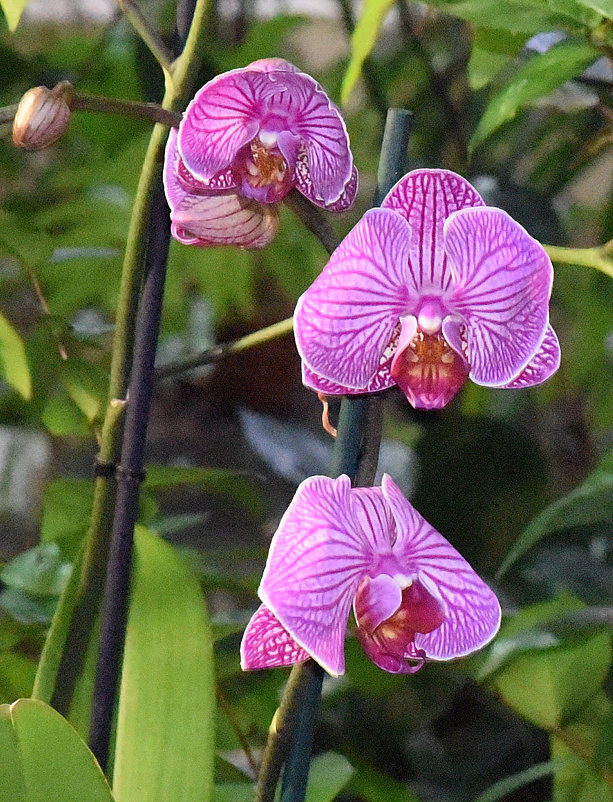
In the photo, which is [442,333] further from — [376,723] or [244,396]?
[244,396]

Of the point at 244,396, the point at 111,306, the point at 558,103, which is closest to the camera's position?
the point at 558,103

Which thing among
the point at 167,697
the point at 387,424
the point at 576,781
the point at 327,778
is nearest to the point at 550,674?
the point at 576,781

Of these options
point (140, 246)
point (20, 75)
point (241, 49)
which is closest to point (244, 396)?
point (241, 49)

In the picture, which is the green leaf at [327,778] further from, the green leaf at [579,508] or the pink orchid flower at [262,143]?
the pink orchid flower at [262,143]

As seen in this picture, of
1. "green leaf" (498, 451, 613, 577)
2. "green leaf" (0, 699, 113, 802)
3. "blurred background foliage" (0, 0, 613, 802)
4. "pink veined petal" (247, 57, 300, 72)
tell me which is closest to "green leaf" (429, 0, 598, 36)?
"blurred background foliage" (0, 0, 613, 802)

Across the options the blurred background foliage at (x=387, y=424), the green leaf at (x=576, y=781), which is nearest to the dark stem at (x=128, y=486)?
the blurred background foliage at (x=387, y=424)

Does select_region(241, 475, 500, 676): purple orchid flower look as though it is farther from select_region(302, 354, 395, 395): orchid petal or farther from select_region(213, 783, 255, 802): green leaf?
select_region(213, 783, 255, 802): green leaf
